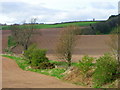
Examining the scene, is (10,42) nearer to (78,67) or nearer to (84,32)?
(84,32)

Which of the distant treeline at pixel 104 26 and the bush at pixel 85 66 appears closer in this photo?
the bush at pixel 85 66

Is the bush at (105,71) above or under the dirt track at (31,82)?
above

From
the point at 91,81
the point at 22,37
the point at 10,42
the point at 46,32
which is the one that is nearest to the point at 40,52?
the point at 91,81

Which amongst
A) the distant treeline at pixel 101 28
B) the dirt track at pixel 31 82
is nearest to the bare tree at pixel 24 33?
the distant treeline at pixel 101 28

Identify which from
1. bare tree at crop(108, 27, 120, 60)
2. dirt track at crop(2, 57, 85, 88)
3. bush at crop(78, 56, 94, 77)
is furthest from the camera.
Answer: bare tree at crop(108, 27, 120, 60)

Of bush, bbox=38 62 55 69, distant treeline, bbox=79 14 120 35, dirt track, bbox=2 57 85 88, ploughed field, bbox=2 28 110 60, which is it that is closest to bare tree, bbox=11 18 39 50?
ploughed field, bbox=2 28 110 60

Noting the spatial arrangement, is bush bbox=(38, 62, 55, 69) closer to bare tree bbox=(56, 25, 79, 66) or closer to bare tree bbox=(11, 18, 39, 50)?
bare tree bbox=(56, 25, 79, 66)

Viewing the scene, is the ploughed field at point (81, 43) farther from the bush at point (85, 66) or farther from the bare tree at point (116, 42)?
the bush at point (85, 66)

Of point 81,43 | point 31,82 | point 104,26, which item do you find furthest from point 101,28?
point 31,82

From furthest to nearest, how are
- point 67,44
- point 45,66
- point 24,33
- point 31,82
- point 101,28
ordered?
point 101,28 → point 24,33 → point 45,66 → point 67,44 → point 31,82

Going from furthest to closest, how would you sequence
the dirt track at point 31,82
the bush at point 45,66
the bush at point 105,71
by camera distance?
1. the bush at point 45,66
2. the bush at point 105,71
3. the dirt track at point 31,82

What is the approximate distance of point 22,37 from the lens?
5453 centimetres

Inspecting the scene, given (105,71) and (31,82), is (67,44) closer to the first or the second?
(31,82)

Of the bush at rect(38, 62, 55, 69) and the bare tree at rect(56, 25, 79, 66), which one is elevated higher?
the bare tree at rect(56, 25, 79, 66)
